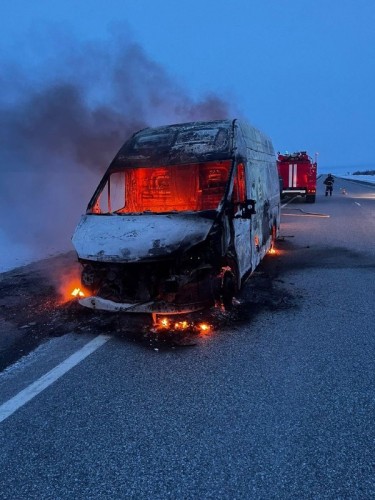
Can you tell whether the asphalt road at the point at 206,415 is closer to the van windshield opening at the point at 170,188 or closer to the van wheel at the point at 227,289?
the van wheel at the point at 227,289

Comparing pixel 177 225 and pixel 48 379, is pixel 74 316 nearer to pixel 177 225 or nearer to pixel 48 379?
pixel 48 379

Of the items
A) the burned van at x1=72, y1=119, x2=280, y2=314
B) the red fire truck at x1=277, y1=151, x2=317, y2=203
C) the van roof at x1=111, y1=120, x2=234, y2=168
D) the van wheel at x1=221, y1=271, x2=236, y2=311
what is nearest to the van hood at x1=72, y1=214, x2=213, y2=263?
the burned van at x1=72, y1=119, x2=280, y2=314

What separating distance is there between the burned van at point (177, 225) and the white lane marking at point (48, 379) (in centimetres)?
41

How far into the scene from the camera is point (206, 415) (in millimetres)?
2951

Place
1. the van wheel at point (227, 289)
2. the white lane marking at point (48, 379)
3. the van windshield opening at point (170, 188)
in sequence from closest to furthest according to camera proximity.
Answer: the white lane marking at point (48, 379)
the van wheel at point (227, 289)
the van windshield opening at point (170, 188)

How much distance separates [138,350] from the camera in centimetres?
407

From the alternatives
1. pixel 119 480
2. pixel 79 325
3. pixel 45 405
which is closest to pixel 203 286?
pixel 79 325

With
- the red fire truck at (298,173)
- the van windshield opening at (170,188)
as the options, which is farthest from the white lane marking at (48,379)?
the red fire truck at (298,173)

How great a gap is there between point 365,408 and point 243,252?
2.74m

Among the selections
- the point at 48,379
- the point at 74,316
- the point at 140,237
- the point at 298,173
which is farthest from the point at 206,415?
the point at 298,173

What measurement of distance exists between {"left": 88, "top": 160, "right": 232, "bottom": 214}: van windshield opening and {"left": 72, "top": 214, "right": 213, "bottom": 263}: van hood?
1856mm

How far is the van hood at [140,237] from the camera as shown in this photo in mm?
4129

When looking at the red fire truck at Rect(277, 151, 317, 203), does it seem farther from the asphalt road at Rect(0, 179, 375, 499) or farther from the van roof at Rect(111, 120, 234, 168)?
the asphalt road at Rect(0, 179, 375, 499)

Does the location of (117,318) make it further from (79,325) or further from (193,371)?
(193,371)
